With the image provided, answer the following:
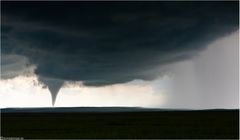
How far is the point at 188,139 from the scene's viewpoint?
129 feet

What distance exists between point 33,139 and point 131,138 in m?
10.1

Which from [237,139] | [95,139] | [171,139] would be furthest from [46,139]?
[237,139]

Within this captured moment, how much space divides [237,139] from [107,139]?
12823mm

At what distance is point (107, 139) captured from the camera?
39812 mm

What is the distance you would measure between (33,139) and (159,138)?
13.0 metres

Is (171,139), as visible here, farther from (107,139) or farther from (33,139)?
(33,139)

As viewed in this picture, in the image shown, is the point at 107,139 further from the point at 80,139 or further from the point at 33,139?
the point at 33,139

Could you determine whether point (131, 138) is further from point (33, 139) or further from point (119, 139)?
point (33, 139)

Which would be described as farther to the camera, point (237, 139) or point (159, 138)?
point (159, 138)

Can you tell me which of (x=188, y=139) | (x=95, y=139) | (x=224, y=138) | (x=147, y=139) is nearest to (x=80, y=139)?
(x=95, y=139)

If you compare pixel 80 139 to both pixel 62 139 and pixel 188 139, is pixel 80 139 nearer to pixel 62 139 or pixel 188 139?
pixel 62 139

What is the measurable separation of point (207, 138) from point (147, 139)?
6.20m

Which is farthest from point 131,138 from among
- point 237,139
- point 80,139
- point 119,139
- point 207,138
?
point 237,139

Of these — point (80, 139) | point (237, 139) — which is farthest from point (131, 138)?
point (237, 139)
